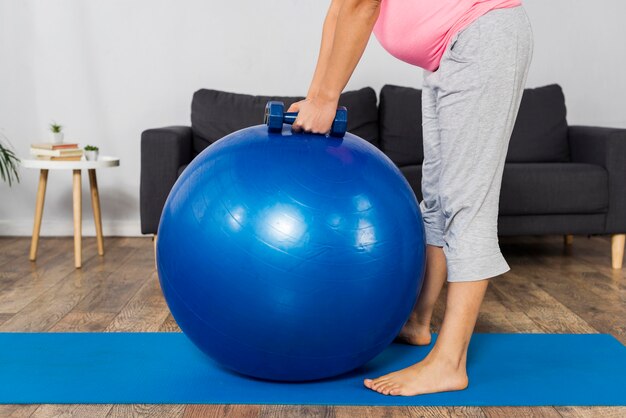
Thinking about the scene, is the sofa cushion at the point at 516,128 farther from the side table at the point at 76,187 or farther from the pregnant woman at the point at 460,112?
the pregnant woman at the point at 460,112

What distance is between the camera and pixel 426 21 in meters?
1.80

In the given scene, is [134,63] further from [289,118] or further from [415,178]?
[289,118]

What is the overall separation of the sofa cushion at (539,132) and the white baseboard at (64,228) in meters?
2.12

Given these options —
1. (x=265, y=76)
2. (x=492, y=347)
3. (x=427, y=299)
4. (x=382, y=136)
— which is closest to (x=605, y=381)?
(x=492, y=347)

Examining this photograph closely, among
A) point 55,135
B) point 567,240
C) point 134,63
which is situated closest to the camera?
point 55,135

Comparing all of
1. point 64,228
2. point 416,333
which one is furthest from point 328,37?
point 64,228

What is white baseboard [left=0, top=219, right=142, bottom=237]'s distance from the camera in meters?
4.16

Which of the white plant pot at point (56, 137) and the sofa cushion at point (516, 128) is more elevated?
the sofa cushion at point (516, 128)

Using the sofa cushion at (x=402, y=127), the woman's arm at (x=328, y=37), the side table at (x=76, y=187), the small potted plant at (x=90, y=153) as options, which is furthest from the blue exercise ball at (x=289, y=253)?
the sofa cushion at (x=402, y=127)

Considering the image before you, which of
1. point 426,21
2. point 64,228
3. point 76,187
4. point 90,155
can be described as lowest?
point 64,228

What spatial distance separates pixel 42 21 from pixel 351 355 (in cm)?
318

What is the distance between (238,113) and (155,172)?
1.94ft

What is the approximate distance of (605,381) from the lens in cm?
182

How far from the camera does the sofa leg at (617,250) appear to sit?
3.38 metres
